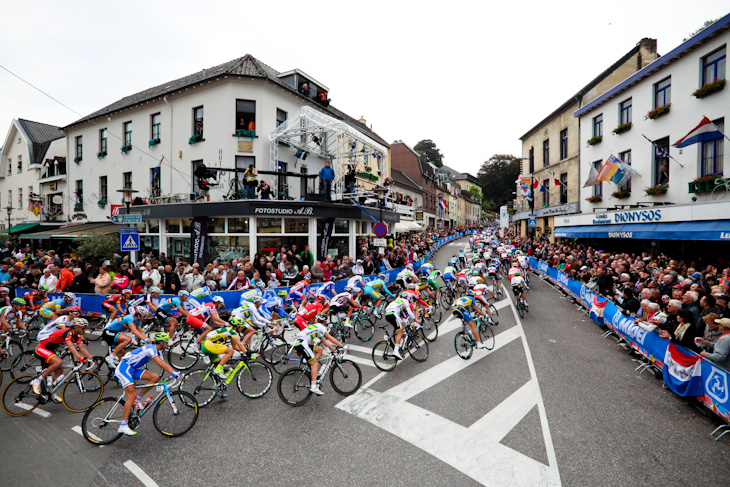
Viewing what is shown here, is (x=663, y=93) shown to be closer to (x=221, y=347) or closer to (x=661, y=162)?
(x=661, y=162)

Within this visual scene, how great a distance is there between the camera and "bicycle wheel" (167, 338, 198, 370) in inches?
331

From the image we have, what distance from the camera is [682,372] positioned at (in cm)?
645

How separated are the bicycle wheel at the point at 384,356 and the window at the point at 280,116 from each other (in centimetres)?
1449

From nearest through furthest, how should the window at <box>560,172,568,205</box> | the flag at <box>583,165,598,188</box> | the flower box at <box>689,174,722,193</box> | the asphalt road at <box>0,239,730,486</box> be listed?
the asphalt road at <box>0,239,730,486</box> < the flower box at <box>689,174,722,193</box> < the flag at <box>583,165,598,188</box> < the window at <box>560,172,568,205</box>

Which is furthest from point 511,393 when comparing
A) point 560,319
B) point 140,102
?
point 140,102

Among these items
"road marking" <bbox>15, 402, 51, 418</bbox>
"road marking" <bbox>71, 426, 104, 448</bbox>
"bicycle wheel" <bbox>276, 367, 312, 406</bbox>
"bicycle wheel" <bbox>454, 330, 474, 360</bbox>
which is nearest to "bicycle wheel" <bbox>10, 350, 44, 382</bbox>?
"road marking" <bbox>15, 402, 51, 418</bbox>

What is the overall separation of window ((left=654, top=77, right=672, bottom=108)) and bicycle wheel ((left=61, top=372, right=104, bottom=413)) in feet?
81.3

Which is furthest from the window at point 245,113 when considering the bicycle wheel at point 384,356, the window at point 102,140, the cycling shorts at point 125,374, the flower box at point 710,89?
the flower box at point 710,89

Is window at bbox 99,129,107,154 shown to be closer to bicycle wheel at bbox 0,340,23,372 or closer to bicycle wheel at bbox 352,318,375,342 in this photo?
bicycle wheel at bbox 0,340,23,372

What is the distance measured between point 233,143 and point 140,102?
25.3ft

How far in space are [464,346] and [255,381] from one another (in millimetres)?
5132

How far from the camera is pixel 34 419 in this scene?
240 inches

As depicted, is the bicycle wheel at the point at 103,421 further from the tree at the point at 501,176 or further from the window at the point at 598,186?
the tree at the point at 501,176

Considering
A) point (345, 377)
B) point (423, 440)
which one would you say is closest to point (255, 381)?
point (345, 377)
